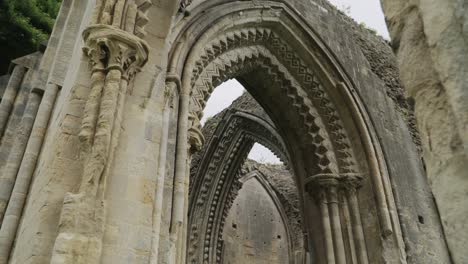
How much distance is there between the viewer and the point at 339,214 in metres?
5.84

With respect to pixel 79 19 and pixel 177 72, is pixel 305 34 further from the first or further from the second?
pixel 79 19

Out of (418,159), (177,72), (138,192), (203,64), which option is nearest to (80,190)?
(138,192)

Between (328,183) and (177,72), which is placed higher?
(177,72)

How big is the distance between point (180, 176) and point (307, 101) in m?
3.25

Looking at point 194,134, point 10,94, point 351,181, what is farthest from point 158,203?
point 351,181

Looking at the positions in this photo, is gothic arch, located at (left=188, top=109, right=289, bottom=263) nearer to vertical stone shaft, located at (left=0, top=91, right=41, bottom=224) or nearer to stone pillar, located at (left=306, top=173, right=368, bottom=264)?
stone pillar, located at (left=306, top=173, right=368, bottom=264)

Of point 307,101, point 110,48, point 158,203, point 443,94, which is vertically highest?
point 307,101

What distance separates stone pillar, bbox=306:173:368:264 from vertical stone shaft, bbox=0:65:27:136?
3.99 meters

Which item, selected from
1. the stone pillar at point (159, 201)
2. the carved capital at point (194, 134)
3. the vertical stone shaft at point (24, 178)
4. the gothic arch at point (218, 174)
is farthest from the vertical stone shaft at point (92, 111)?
the gothic arch at point (218, 174)

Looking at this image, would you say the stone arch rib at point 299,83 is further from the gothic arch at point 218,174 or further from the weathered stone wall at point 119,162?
the gothic arch at point 218,174

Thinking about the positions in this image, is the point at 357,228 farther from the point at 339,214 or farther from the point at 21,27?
the point at 21,27

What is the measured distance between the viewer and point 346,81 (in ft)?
21.0

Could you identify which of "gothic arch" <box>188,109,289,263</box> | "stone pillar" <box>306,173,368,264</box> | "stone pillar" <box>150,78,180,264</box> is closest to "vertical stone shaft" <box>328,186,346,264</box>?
"stone pillar" <box>306,173,368,264</box>

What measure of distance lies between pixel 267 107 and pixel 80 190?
193 inches
